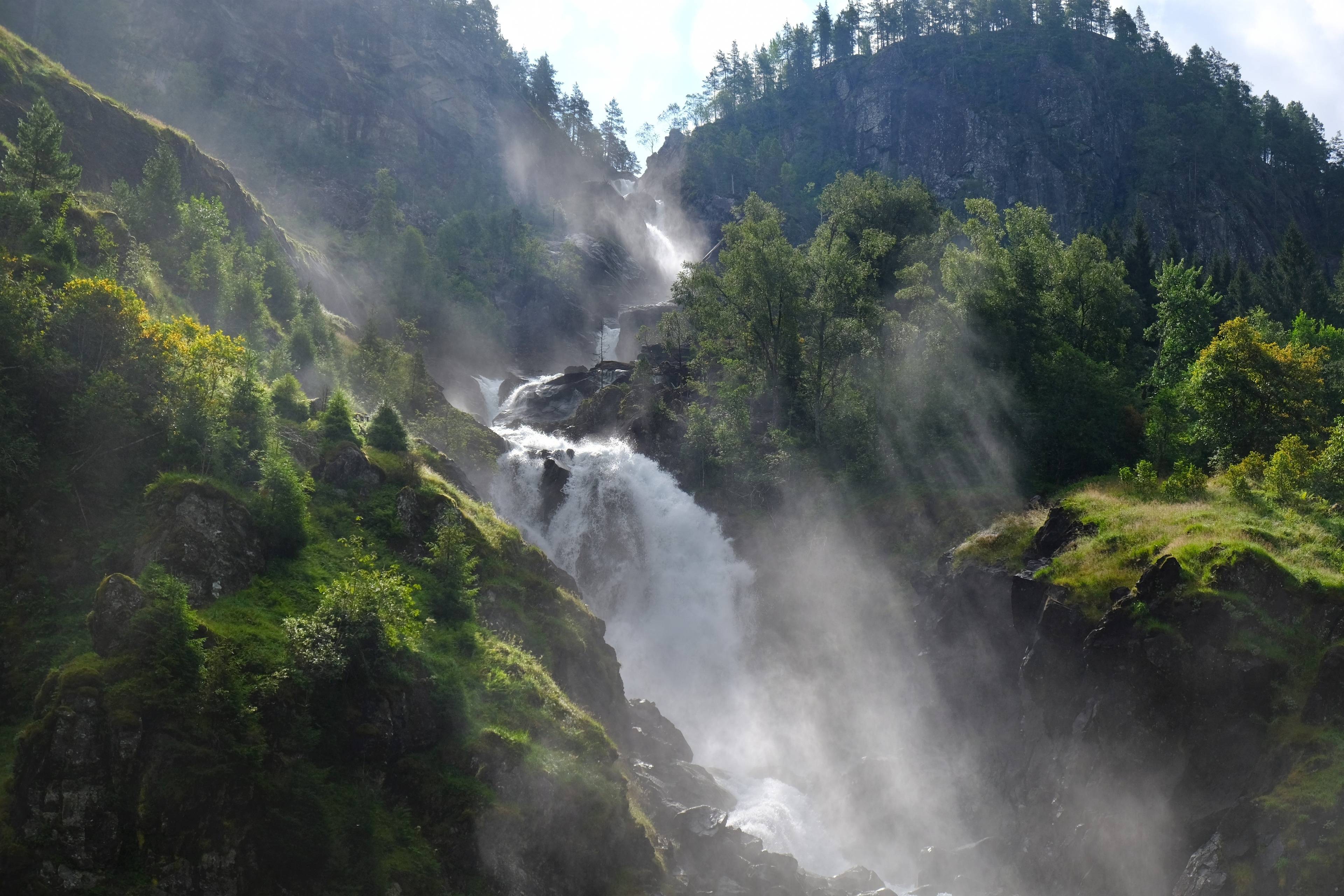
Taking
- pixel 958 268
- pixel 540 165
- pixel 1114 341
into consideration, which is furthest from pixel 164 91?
pixel 1114 341

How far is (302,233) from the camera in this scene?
106 metres

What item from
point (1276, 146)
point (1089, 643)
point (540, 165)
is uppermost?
point (540, 165)

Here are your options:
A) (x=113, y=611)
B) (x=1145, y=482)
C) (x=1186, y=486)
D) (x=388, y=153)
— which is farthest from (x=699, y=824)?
(x=388, y=153)

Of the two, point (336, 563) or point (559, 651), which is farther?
point (559, 651)

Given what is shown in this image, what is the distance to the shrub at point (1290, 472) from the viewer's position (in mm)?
30828

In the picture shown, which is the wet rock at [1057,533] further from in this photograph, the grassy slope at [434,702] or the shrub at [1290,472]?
the grassy slope at [434,702]

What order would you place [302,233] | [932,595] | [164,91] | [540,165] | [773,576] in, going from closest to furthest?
[932,595]
[773,576]
[302,233]
[164,91]
[540,165]

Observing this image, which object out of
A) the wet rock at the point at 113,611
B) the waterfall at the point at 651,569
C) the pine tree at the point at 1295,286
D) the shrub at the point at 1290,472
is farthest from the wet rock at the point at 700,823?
the pine tree at the point at 1295,286

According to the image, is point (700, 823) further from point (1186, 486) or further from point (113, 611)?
point (1186, 486)

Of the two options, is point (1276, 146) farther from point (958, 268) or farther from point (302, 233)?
point (302, 233)

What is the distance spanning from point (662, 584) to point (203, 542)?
3060cm

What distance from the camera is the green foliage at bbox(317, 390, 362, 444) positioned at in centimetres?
3853

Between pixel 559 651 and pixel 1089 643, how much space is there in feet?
66.7

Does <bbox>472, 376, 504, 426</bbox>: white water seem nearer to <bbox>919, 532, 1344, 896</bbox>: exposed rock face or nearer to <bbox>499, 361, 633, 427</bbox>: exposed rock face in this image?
<bbox>499, 361, 633, 427</bbox>: exposed rock face
